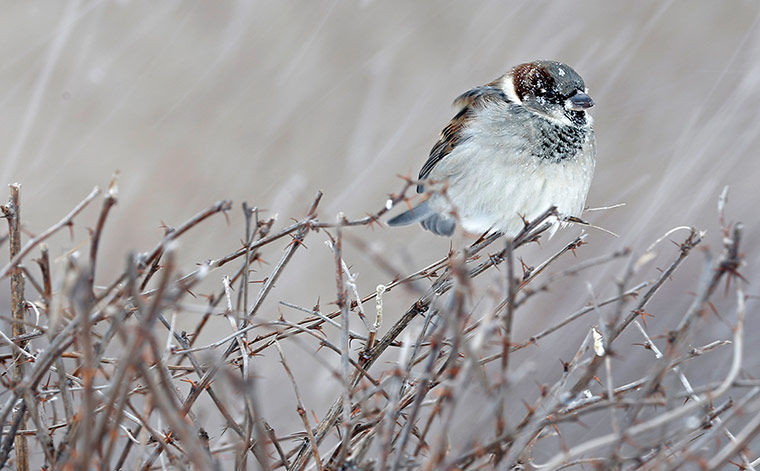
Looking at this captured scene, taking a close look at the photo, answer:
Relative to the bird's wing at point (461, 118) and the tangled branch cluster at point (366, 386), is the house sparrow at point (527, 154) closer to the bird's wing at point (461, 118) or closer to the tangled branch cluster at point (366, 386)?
the bird's wing at point (461, 118)

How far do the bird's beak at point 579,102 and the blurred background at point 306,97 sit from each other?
0.89 meters

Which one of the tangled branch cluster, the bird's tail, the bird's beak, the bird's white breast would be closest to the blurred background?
the bird's tail

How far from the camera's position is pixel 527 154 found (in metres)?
1.53

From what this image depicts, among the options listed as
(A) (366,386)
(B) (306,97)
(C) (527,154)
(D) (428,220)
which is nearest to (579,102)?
(C) (527,154)

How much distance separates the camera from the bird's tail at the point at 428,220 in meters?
1.72

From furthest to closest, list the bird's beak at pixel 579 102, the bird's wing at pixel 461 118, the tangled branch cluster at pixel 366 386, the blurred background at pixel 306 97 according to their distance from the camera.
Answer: the blurred background at pixel 306 97, the bird's wing at pixel 461 118, the bird's beak at pixel 579 102, the tangled branch cluster at pixel 366 386

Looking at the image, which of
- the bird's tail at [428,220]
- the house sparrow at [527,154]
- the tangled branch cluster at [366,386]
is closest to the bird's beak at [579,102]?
the house sparrow at [527,154]

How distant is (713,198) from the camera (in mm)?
2133

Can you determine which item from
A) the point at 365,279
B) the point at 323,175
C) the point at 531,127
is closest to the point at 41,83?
the point at 323,175

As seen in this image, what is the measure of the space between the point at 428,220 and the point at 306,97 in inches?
36.7

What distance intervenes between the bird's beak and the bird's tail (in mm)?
369

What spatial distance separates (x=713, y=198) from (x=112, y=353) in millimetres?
1624

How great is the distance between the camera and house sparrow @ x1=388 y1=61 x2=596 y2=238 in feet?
4.98

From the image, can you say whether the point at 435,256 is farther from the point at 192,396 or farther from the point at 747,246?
the point at 192,396
